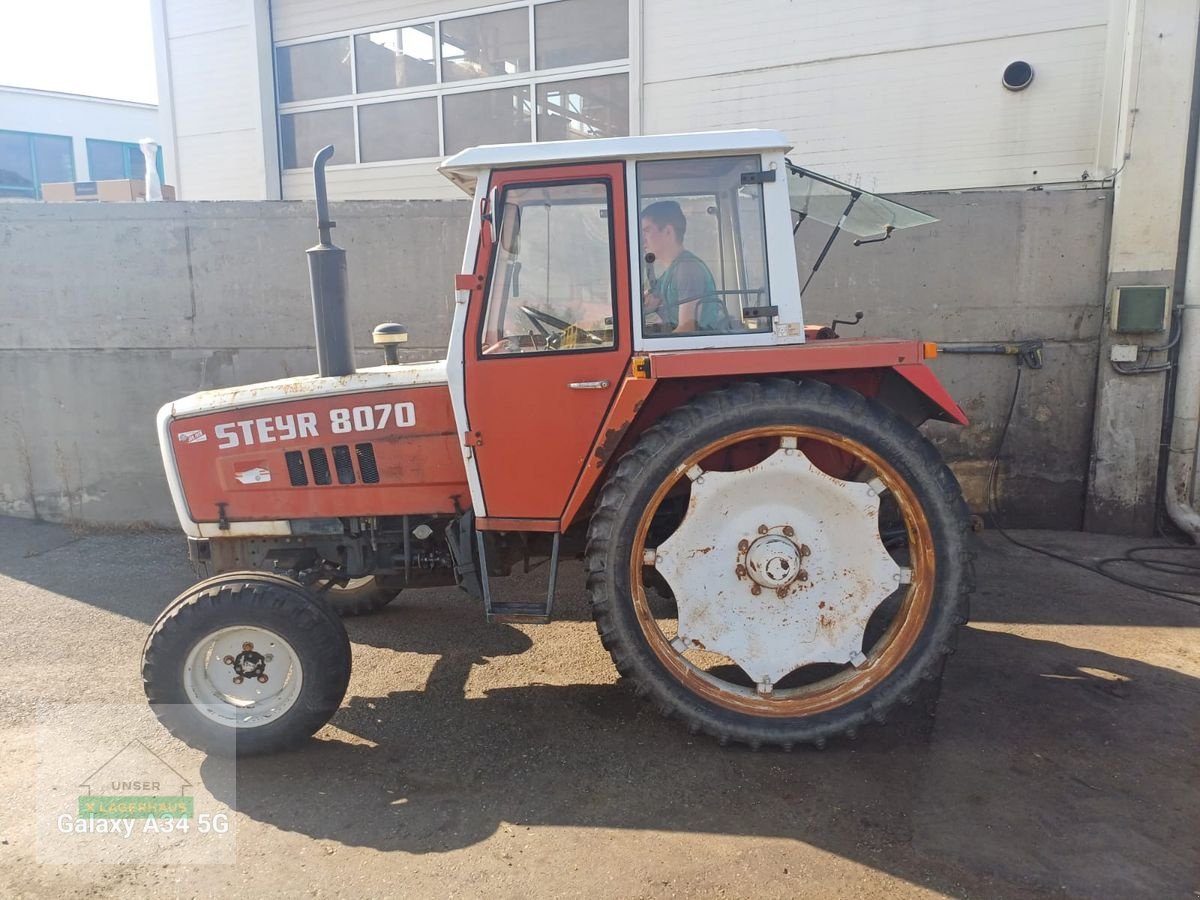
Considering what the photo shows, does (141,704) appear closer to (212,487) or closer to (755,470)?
(212,487)

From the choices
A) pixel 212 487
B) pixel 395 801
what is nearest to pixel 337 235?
pixel 212 487

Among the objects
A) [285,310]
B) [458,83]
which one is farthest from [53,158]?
[285,310]

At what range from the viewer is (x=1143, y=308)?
5.36m

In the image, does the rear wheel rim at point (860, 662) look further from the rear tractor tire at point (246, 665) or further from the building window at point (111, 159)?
the building window at point (111, 159)

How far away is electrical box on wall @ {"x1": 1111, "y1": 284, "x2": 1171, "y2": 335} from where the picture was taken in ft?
17.5

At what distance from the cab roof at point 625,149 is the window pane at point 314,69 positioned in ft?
23.1

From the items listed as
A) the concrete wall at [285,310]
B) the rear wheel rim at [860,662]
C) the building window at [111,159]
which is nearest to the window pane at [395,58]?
the concrete wall at [285,310]

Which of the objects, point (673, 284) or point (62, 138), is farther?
point (62, 138)

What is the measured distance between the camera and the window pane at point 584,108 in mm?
7910

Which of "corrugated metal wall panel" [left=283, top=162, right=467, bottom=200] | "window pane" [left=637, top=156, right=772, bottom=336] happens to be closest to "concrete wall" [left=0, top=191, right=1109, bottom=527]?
"corrugated metal wall panel" [left=283, top=162, right=467, bottom=200]

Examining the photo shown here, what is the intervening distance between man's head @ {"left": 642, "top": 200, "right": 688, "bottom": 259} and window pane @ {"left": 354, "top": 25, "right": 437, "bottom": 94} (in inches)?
258

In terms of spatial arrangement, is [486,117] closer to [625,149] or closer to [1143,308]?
[625,149]

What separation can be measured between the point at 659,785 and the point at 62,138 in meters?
20.4

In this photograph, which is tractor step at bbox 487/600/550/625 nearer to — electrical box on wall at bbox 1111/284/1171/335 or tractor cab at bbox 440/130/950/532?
tractor cab at bbox 440/130/950/532
